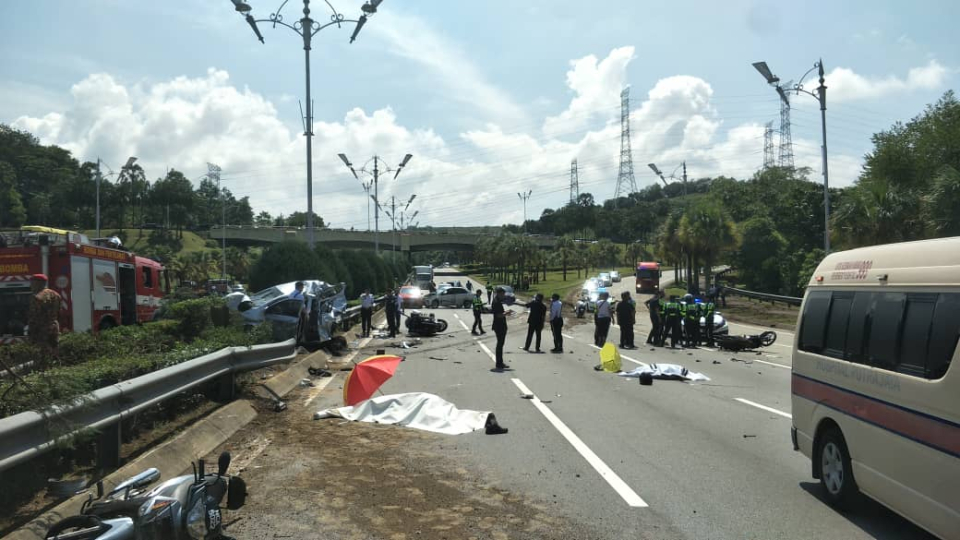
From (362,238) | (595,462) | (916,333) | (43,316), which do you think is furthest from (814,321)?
(362,238)

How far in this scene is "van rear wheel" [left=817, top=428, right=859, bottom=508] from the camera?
236 inches

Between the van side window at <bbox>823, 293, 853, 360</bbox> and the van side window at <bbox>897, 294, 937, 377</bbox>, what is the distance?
0.97 metres

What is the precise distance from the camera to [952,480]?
4547 millimetres

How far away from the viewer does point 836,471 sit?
6.23 m

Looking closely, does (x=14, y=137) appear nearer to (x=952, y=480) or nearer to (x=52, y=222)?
(x=52, y=222)

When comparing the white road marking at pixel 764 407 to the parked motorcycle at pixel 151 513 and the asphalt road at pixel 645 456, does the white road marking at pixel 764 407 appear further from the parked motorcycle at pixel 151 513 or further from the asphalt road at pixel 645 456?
the parked motorcycle at pixel 151 513

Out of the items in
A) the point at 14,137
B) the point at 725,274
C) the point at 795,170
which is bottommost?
the point at 725,274

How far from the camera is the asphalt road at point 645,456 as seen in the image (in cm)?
580

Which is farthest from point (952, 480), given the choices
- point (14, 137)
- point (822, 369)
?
point (14, 137)

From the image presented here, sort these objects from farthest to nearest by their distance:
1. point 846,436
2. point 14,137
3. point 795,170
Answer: point 14,137 → point 795,170 → point 846,436

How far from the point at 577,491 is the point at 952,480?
10.1ft

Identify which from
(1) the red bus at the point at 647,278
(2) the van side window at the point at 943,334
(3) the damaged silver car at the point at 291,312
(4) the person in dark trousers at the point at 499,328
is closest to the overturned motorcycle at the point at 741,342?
(4) the person in dark trousers at the point at 499,328

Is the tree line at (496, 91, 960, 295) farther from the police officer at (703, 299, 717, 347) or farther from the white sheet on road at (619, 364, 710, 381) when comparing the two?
the white sheet on road at (619, 364, 710, 381)

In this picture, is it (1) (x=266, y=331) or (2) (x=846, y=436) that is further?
(1) (x=266, y=331)
